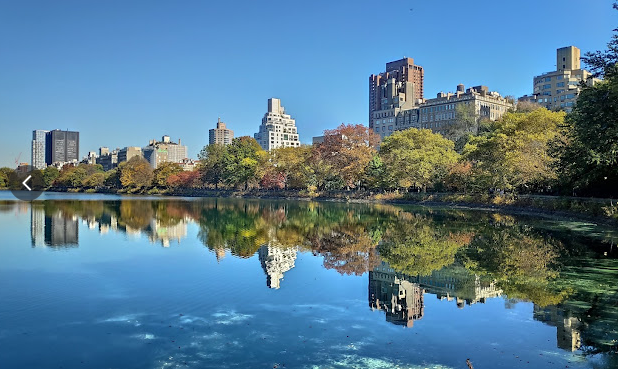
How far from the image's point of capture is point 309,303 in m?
12.2

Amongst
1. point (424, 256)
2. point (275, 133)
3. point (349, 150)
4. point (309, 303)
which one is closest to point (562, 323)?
point (309, 303)

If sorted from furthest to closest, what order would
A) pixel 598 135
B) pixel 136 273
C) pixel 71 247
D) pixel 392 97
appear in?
pixel 392 97, pixel 598 135, pixel 71 247, pixel 136 273

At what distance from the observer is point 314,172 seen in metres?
74.9

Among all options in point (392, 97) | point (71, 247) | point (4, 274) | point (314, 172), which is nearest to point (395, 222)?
point (71, 247)

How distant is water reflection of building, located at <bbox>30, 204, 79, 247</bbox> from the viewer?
74.8ft

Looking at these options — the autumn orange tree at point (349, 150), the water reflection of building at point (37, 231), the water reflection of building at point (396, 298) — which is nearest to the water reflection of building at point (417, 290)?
the water reflection of building at point (396, 298)

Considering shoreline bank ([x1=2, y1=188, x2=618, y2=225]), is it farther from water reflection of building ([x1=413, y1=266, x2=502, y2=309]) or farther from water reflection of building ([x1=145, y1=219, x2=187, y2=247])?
water reflection of building ([x1=145, y1=219, x2=187, y2=247])

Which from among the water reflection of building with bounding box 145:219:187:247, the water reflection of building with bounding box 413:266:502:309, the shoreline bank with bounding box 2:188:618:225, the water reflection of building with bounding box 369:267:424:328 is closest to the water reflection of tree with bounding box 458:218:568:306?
the water reflection of building with bounding box 413:266:502:309

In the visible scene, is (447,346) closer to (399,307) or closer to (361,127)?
(399,307)

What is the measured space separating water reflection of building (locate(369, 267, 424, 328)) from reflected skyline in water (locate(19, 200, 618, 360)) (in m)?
0.02

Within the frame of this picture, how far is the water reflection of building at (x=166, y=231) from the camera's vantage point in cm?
2488

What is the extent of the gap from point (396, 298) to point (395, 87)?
14123 cm

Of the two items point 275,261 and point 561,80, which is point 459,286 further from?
point 561,80

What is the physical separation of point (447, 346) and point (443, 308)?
9.28ft
